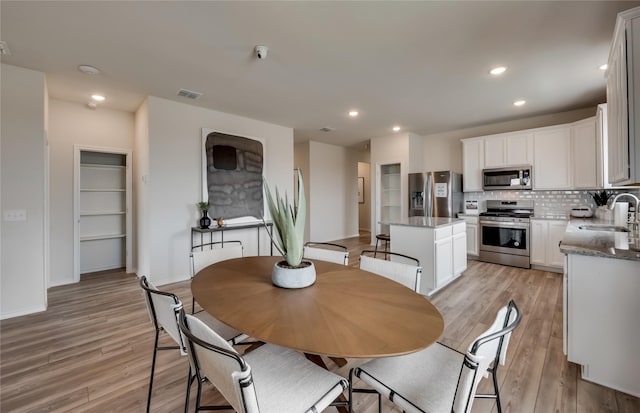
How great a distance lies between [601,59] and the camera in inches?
105

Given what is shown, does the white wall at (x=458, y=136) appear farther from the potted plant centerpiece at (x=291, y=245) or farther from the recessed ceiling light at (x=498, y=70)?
the potted plant centerpiece at (x=291, y=245)

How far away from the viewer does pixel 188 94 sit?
11.5 ft

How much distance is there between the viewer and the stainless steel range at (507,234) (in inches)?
170

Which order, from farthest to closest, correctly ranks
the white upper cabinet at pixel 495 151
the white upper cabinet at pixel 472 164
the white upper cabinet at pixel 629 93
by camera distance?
the white upper cabinet at pixel 472 164 < the white upper cabinet at pixel 495 151 < the white upper cabinet at pixel 629 93

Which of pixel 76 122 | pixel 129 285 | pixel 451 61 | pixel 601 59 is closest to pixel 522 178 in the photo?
pixel 601 59

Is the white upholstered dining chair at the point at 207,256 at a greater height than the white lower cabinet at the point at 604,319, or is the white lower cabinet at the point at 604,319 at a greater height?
the white upholstered dining chair at the point at 207,256

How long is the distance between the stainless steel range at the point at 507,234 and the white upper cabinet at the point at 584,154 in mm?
811

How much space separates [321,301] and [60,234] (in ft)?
14.1

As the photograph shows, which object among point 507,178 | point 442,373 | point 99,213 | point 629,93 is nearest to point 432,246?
point 629,93

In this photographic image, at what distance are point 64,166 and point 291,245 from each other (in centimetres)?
413

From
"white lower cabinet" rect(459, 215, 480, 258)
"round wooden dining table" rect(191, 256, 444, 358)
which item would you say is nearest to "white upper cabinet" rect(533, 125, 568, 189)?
"white lower cabinet" rect(459, 215, 480, 258)

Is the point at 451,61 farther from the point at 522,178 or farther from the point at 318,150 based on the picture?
the point at 318,150

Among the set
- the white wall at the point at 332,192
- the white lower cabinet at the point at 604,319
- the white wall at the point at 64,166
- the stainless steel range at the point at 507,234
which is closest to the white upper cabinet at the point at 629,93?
the white lower cabinet at the point at 604,319

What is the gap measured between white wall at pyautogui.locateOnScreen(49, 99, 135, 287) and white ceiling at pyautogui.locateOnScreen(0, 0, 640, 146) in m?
0.28
